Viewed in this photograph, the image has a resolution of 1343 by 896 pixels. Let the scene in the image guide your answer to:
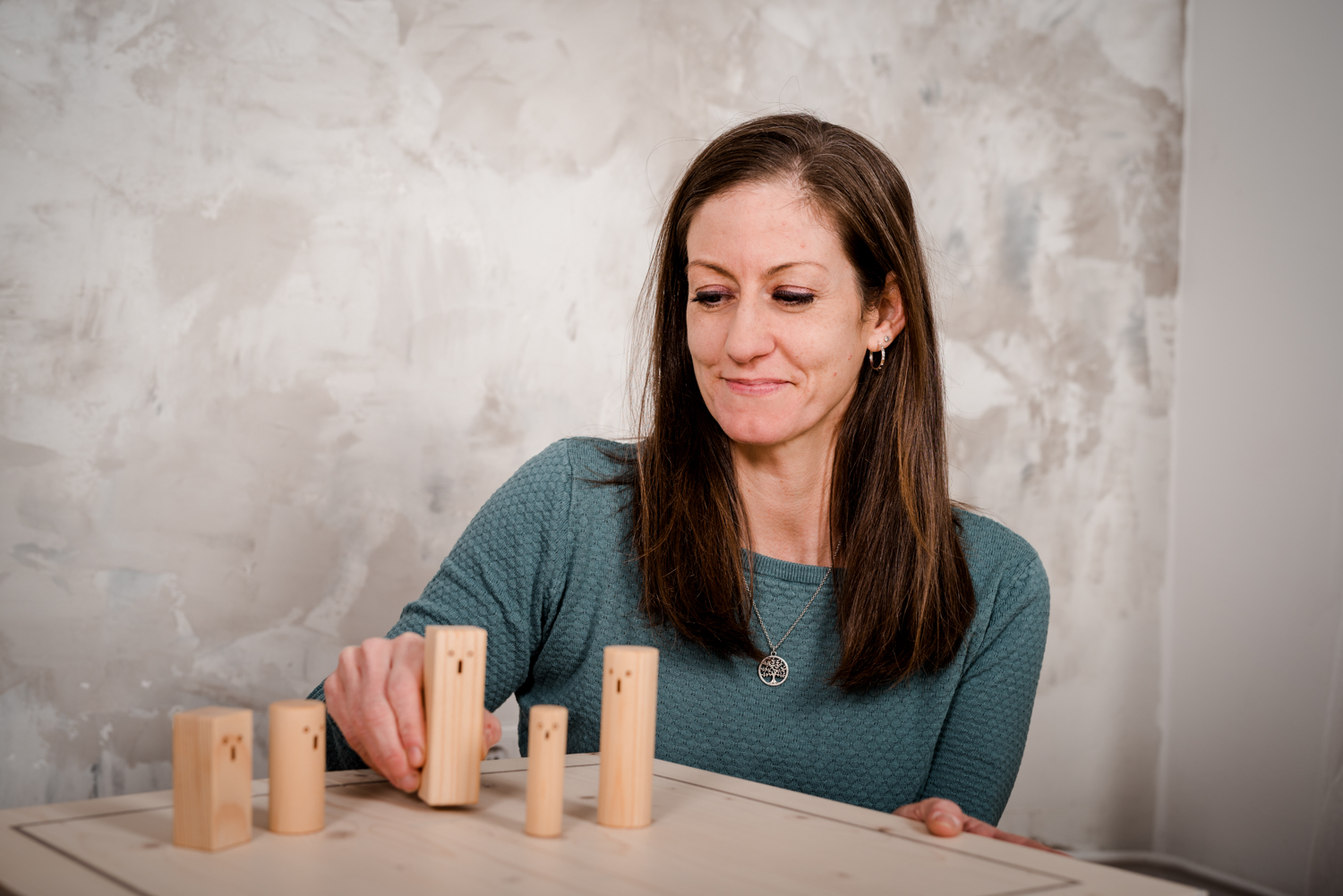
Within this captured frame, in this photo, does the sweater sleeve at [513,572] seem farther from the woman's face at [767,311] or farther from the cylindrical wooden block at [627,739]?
the cylindrical wooden block at [627,739]

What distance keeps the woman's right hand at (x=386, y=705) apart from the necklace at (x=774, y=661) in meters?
0.48

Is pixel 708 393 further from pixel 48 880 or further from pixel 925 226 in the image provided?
pixel 925 226

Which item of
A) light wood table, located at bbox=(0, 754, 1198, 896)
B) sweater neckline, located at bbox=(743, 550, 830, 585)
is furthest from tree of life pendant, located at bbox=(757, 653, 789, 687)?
light wood table, located at bbox=(0, 754, 1198, 896)

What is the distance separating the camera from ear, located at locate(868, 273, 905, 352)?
144 cm

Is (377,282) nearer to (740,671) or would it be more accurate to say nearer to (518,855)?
(740,671)

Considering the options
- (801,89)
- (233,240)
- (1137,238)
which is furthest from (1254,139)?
(233,240)

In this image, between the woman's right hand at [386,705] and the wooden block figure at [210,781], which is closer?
the wooden block figure at [210,781]

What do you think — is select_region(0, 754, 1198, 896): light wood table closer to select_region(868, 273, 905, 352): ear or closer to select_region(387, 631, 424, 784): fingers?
select_region(387, 631, 424, 784): fingers

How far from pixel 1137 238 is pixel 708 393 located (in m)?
1.65

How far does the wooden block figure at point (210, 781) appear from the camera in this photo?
70cm

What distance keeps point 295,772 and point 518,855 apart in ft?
0.54

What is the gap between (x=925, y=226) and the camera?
2381mm

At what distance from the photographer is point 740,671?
131 centimetres

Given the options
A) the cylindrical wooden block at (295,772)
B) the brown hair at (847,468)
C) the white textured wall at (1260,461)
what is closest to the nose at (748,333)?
the brown hair at (847,468)
